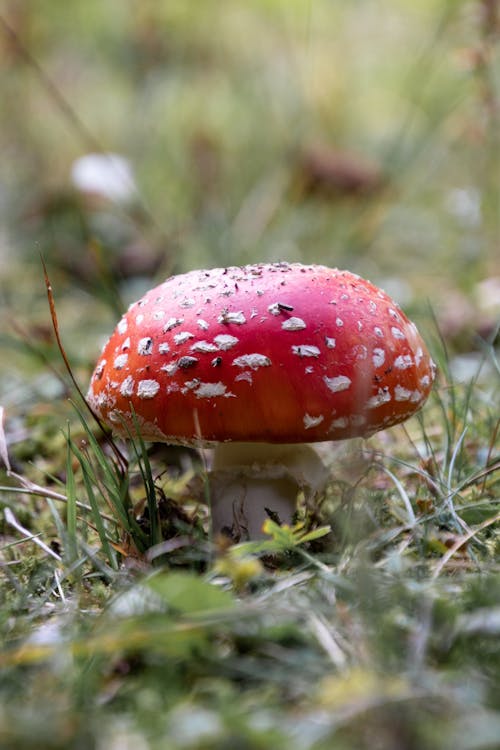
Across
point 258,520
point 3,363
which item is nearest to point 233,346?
point 258,520

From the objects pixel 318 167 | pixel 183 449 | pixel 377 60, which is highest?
pixel 377 60

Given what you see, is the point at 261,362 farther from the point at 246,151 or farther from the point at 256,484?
the point at 246,151

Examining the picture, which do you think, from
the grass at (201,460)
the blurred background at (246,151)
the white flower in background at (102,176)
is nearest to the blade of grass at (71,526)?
the grass at (201,460)

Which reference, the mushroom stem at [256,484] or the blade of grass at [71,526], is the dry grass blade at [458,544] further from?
the blade of grass at [71,526]

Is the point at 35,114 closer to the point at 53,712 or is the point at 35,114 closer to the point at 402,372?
the point at 402,372

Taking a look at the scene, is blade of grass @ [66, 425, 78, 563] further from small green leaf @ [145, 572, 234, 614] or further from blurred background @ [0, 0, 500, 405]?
blurred background @ [0, 0, 500, 405]

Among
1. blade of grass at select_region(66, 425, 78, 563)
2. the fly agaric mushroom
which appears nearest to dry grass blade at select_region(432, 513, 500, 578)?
the fly agaric mushroom

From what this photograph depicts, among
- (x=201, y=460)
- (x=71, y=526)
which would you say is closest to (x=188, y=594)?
(x=71, y=526)
